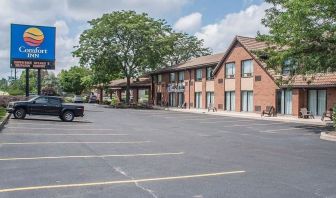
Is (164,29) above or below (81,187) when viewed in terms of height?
above

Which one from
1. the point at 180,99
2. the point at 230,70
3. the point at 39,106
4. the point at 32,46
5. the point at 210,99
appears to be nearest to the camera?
the point at 39,106

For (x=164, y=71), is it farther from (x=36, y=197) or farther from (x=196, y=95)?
(x=36, y=197)

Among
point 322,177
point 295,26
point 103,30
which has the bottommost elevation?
point 322,177

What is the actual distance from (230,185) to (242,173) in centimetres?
148

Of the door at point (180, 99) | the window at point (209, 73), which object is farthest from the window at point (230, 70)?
the door at point (180, 99)

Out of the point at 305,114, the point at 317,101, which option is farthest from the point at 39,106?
the point at 317,101

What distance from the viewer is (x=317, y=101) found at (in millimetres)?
35250

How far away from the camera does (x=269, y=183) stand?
9414 millimetres

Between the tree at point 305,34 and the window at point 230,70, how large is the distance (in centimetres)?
1890

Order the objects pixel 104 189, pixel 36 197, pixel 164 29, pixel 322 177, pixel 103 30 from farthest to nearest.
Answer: pixel 164 29 < pixel 103 30 < pixel 322 177 < pixel 104 189 < pixel 36 197

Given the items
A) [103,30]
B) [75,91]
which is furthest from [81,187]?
[75,91]

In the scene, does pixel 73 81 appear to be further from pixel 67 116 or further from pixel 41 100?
pixel 41 100

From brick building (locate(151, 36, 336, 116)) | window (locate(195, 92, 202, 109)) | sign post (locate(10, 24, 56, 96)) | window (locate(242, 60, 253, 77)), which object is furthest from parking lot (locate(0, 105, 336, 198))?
window (locate(195, 92, 202, 109))

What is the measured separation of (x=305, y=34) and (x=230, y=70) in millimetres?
22874
